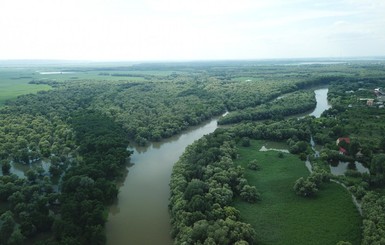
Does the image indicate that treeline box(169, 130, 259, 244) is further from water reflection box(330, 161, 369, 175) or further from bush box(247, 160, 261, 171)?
water reflection box(330, 161, 369, 175)

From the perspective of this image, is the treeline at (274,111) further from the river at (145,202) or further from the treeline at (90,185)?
the treeline at (90,185)

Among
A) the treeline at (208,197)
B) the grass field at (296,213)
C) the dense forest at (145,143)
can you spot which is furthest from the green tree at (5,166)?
the grass field at (296,213)

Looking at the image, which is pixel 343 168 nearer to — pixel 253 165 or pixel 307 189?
pixel 307 189

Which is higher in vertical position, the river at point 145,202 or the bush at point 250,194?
the bush at point 250,194

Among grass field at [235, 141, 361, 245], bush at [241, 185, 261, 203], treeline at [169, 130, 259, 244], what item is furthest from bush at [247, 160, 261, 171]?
bush at [241, 185, 261, 203]

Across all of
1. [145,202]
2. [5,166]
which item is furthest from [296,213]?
[5,166]

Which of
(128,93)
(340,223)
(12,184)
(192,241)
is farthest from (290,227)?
(128,93)
